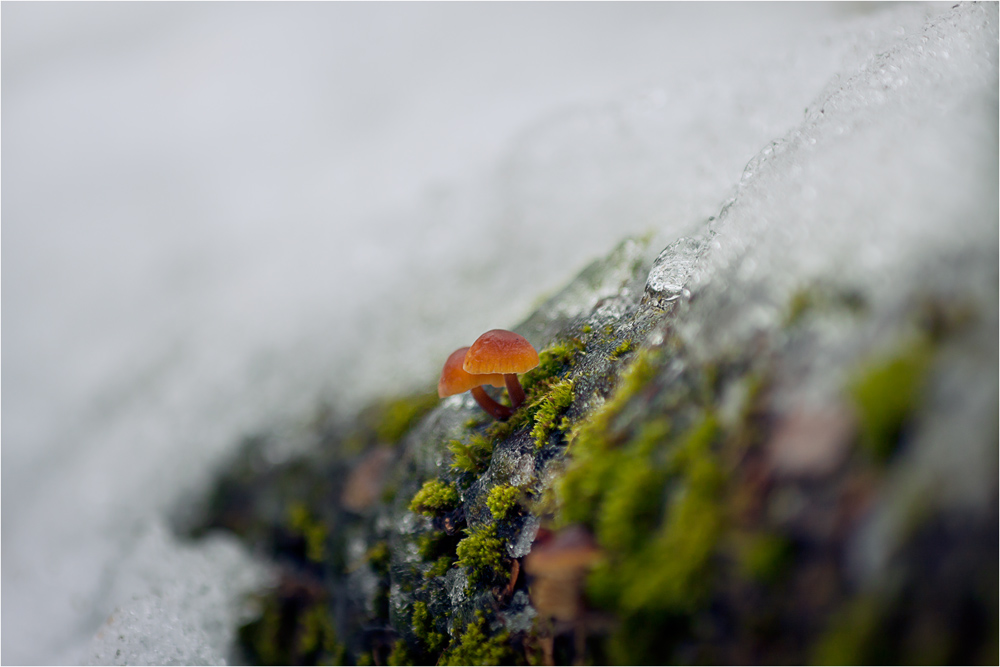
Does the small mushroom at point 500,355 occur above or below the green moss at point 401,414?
below

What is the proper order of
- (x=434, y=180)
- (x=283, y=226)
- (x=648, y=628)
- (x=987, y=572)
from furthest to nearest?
(x=283, y=226) → (x=434, y=180) → (x=648, y=628) → (x=987, y=572)

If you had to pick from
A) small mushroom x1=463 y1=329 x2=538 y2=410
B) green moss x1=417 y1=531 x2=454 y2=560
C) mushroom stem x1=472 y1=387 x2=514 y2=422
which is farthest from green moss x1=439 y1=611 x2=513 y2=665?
small mushroom x1=463 y1=329 x2=538 y2=410

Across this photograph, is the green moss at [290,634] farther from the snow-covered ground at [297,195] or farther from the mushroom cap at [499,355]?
the mushroom cap at [499,355]

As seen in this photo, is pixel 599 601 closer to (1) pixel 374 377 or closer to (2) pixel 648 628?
(2) pixel 648 628

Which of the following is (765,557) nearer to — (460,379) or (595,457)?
(595,457)

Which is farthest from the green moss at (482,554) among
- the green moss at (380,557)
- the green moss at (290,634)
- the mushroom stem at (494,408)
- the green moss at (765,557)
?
the green moss at (290,634)

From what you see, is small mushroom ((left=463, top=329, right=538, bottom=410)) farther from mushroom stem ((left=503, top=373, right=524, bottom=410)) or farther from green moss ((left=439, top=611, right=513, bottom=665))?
green moss ((left=439, top=611, right=513, bottom=665))

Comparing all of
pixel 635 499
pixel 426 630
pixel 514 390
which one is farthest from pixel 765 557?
pixel 426 630

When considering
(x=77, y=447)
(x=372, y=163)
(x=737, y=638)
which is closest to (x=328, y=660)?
(x=737, y=638)
